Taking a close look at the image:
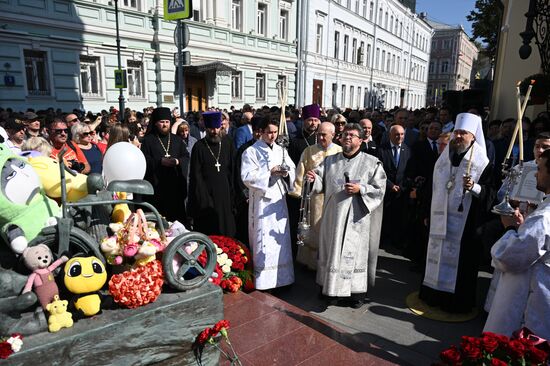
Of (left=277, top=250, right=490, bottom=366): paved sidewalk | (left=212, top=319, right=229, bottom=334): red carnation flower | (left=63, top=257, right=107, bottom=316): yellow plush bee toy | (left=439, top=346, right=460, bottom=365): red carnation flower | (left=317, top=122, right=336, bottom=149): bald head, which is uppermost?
(left=317, top=122, right=336, bottom=149): bald head

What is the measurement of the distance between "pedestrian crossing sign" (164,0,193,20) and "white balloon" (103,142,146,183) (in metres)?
6.02

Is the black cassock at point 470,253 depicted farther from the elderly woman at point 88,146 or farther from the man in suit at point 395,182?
the elderly woman at point 88,146

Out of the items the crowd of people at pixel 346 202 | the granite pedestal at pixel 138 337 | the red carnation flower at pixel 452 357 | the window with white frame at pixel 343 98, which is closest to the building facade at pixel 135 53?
the crowd of people at pixel 346 202

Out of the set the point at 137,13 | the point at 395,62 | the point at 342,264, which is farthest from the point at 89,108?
the point at 395,62

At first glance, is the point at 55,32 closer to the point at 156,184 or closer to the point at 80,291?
the point at 156,184

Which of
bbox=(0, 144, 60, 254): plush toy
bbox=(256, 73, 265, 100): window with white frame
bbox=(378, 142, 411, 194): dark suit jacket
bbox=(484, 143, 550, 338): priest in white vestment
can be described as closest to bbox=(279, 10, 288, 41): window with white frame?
bbox=(256, 73, 265, 100): window with white frame

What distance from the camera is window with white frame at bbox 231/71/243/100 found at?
19.7m

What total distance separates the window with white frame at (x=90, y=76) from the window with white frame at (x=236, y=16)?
23.9ft

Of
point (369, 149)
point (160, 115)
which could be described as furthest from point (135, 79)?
point (369, 149)

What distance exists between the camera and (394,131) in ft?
20.2

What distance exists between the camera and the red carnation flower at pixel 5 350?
165 cm

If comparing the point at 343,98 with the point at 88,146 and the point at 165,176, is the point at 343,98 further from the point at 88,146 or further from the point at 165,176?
the point at 88,146

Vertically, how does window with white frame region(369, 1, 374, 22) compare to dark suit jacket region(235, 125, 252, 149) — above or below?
above

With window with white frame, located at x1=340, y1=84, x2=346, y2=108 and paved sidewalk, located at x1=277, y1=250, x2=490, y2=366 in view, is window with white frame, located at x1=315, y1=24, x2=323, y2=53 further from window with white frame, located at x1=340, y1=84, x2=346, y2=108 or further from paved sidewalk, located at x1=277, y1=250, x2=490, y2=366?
paved sidewalk, located at x1=277, y1=250, x2=490, y2=366
